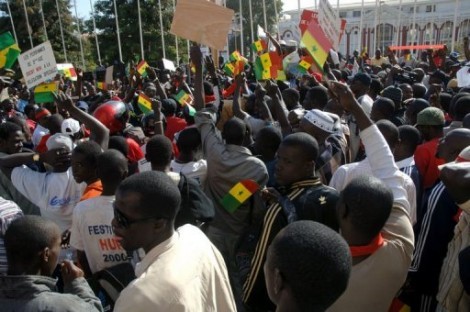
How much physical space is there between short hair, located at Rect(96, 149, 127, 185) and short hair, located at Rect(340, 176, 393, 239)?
155cm

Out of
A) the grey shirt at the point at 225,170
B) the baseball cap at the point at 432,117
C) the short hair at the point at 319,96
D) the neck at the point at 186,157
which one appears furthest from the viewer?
the short hair at the point at 319,96

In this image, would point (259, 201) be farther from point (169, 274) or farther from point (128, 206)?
point (169, 274)

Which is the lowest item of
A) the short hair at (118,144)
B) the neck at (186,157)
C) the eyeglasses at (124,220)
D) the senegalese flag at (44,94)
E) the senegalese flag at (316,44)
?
the neck at (186,157)

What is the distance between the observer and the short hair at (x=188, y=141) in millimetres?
4352

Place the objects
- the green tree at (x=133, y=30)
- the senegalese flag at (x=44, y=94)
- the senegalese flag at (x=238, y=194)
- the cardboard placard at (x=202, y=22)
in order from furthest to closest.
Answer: the green tree at (x=133, y=30) → the cardboard placard at (x=202, y=22) → the senegalese flag at (x=44, y=94) → the senegalese flag at (x=238, y=194)

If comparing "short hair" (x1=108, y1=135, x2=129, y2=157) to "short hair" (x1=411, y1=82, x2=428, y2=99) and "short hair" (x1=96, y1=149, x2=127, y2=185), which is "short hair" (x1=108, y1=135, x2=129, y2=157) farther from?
"short hair" (x1=411, y1=82, x2=428, y2=99)

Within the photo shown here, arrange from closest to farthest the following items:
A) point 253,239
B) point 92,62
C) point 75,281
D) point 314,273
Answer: point 314,273, point 75,281, point 253,239, point 92,62

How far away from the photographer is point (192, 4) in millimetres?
6223

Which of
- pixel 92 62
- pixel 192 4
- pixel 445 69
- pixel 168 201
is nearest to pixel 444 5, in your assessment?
pixel 92 62

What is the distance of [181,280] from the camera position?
6.35ft

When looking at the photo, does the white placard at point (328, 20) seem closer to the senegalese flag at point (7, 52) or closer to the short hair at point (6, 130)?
the short hair at point (6, 130)

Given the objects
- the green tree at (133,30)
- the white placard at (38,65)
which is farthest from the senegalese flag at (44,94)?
the green tree at (133,30)

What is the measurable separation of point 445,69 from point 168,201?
43.2ft

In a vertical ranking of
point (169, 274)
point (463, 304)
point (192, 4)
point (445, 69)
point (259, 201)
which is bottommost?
point (445, 69)
